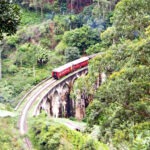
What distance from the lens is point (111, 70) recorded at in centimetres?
1745

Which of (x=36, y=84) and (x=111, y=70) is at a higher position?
(x=111, y=70)

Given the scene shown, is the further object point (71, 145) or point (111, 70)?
point (71, 145)

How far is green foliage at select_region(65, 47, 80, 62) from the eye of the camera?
125ft

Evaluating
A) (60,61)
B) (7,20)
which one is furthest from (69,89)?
(7,20)

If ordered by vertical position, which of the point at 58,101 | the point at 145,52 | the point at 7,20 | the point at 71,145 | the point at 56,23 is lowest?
the point at 58,101

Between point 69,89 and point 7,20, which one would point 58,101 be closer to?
point 69,89

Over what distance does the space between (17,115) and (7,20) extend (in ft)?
61.0

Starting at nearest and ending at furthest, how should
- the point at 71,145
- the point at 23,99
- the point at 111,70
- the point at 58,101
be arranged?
the point at 111,70
the point at 71,145
the point at 23,99
the point at 58,101

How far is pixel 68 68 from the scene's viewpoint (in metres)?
35.0

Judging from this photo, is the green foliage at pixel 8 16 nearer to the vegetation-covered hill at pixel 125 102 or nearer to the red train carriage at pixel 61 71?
the vegetation-covered hill at pixel 125 102

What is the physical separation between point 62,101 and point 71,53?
6.03 m

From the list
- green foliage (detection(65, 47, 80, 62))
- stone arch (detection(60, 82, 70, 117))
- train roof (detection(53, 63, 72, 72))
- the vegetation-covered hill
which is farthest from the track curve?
the vegetation-covered hill

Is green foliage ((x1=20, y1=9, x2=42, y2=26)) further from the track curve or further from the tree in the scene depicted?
the tree

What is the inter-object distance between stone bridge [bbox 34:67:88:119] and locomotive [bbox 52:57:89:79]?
424 mm
